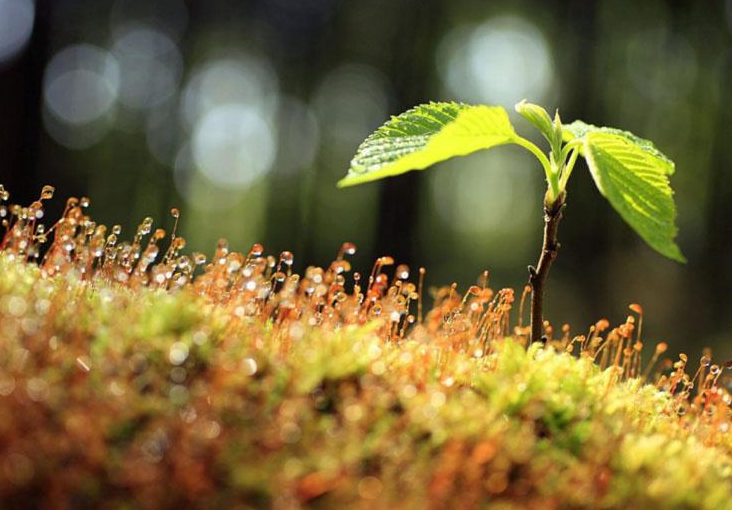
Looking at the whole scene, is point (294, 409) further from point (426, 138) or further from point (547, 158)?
point (547, 158)

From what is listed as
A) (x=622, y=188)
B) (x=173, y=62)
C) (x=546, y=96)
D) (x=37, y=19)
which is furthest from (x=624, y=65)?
(x=622, y=188)

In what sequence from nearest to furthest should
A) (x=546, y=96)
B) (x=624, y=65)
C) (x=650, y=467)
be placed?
(x=650, y=467) → (x=624, y=65) → (x=546, y=96)

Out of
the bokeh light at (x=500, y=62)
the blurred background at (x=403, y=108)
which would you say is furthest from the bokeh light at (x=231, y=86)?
the bokeh light at (x=500, y=62)

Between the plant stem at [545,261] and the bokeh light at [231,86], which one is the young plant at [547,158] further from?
the bokeh light at [231,86]

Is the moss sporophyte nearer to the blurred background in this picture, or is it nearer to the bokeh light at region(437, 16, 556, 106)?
the blurred background

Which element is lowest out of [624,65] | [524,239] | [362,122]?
[524,239]

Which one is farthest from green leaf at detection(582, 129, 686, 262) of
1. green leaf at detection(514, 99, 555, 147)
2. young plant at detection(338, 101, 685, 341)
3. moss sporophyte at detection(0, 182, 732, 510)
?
moss sporophyte at detection(0, 182, 732, 510)

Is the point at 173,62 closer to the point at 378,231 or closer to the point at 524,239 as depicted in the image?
the point at 378,231
